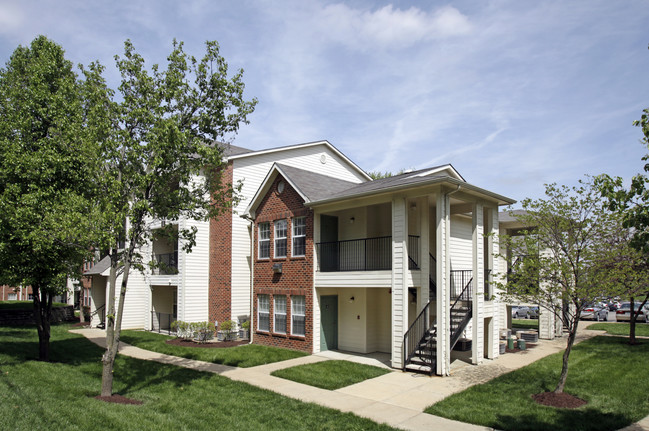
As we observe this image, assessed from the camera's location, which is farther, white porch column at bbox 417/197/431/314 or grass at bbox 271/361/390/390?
white porch column at bbox 417/197/431/314

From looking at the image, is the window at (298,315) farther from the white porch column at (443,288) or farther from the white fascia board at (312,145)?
the white fascia board at (312,145)

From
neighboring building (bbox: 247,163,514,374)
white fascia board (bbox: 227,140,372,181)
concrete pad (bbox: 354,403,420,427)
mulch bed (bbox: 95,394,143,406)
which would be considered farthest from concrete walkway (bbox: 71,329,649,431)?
white fascia board (bbox: 227,140,372,181)

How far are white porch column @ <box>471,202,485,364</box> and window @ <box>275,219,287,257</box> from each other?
7.28m

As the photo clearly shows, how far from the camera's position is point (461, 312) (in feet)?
50.2

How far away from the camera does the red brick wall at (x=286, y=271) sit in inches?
675

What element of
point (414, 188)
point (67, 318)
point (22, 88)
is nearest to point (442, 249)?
point (414, 188)

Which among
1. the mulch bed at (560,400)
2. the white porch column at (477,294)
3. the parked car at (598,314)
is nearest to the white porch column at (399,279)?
the white porch column at (477,294)

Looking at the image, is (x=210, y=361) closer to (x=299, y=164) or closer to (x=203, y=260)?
(x=203, y=260)

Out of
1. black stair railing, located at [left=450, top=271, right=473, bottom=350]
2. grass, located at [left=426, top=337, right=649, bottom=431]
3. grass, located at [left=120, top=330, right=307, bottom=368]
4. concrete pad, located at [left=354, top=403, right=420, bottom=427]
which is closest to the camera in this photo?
grass, located at [left=426, top=337, right=649, bottom=431]

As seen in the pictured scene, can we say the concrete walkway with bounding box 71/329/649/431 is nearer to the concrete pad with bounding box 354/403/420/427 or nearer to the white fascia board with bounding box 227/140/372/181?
the concrete pad with bounding box 354/403/420/427

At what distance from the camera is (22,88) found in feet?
49.7

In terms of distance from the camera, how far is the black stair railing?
14069 millimetres

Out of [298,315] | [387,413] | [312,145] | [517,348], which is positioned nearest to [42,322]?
[298,315]

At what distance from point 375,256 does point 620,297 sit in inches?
332
